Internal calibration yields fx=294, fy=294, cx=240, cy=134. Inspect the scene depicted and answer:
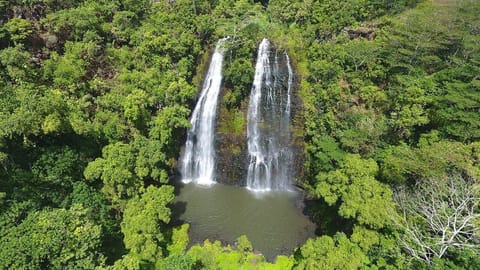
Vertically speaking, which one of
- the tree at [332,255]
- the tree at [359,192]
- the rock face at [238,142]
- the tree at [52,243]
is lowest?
the tree at [332,255]

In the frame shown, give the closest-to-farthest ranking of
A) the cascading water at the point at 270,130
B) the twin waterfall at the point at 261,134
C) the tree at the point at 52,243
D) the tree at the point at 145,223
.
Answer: the tree at the point at 52,243 → the tree at the point at 145,223 → the cascading water at the point at 270,130 → the twin waterfall at the point at 261,134

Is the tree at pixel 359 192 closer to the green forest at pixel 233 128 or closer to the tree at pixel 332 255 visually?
the green forest at pixel 233 128

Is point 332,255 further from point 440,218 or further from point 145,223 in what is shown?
point 145,223

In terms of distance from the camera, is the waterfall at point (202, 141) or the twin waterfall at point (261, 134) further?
the waterfall at point (202, 141)

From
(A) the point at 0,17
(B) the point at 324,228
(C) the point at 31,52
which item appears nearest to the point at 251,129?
(B) the point at 324,228

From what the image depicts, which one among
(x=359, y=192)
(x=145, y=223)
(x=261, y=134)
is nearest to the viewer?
(x=145, y=223)

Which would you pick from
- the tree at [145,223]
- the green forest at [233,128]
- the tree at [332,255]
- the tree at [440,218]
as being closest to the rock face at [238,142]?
the green forest at [233,128]

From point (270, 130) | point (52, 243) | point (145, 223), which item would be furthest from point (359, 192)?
point (52, 243)
